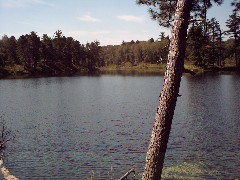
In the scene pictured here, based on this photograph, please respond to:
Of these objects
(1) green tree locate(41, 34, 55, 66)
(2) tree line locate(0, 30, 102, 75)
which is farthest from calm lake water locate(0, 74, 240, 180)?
(1) green tree locate(41, 34, 55, 66)

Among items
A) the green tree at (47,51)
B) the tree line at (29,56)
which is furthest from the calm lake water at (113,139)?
the green tree at (47,51)

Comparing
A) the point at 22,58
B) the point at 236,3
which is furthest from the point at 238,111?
the point at 22,58

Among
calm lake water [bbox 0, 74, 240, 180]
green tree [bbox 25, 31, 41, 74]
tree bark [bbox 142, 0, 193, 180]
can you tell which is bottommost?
calm lake water [bbox 0, 74, 240, 180]

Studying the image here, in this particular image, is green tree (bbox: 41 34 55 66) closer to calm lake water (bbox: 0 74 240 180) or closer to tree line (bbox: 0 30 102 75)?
tree line (bbox: 0 30 102 75)

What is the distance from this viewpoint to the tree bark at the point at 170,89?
736 cm

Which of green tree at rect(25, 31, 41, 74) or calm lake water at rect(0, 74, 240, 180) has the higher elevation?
green tree at rect(25, 31, 41, 74)

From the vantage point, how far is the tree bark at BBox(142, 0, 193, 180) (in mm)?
7355

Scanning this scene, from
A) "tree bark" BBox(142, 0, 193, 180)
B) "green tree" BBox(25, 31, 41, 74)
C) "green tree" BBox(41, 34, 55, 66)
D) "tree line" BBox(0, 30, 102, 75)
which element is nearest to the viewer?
"tree bark" BBox(142, 0, 193, 180)

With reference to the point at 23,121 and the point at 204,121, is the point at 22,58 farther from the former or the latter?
the point at 204,121

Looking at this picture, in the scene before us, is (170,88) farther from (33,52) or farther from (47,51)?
(47,51)

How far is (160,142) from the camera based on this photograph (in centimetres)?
768

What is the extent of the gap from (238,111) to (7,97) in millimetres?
51500

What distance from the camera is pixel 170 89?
24.7ft

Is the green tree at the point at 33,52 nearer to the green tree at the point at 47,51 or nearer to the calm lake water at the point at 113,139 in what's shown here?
the green tree at the point at 47,51
